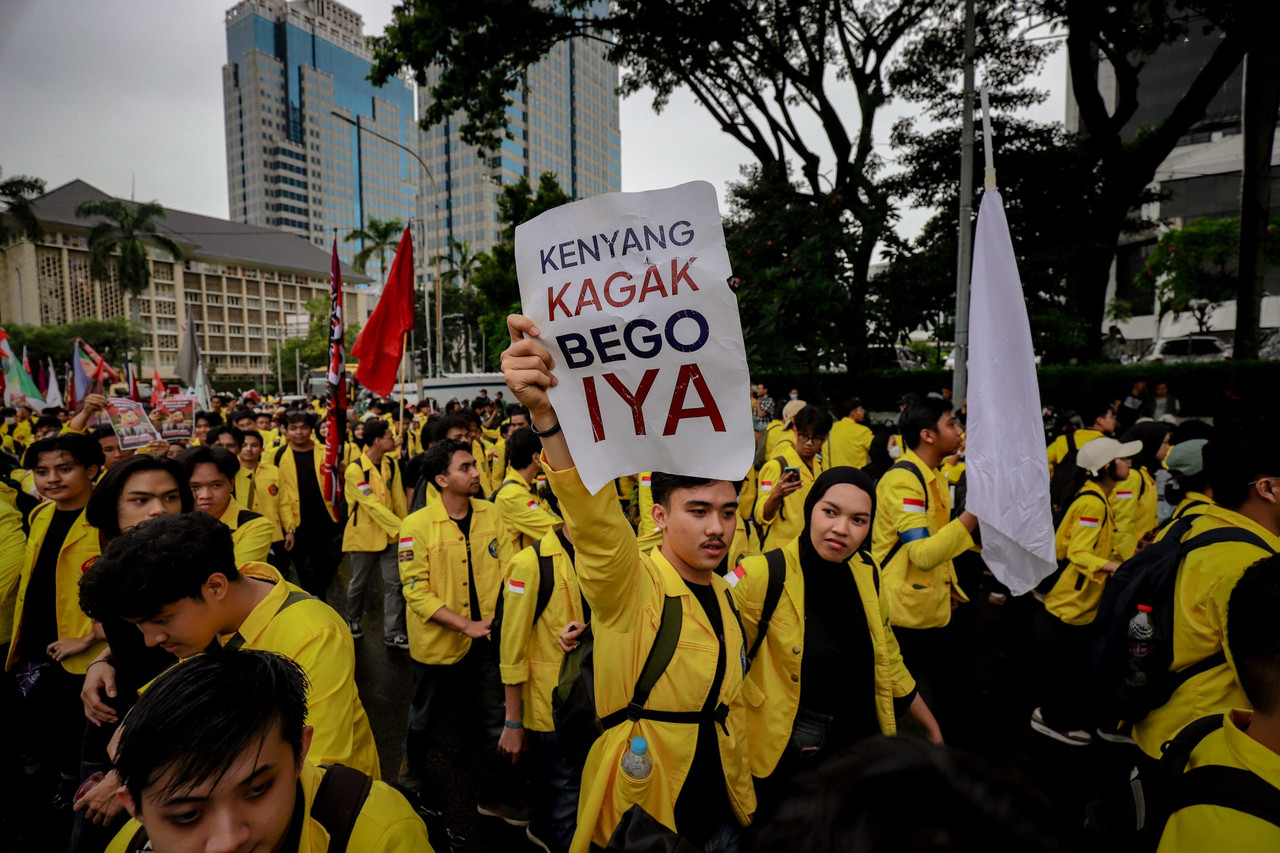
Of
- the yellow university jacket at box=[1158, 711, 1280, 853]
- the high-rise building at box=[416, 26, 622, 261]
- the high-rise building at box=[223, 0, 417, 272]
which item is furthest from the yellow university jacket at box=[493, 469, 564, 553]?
the high-rise building at box=[223, 0, 417, 272]

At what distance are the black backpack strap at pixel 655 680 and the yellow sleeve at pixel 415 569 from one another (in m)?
1.98

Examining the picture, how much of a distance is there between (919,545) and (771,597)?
1.19 m

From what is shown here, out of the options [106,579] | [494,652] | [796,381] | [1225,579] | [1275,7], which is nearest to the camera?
[106,579]

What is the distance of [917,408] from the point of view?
153 inches

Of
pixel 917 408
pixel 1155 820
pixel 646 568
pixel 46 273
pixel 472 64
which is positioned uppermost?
pixel 46 273

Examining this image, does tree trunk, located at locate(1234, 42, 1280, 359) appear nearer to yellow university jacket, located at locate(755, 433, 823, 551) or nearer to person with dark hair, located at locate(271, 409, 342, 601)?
yellow university jacket, located at locate(755, 433, 823, 551)

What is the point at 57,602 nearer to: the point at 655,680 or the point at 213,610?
the point at 213,610

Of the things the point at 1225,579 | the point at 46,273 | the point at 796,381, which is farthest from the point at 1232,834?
the point at 46,273

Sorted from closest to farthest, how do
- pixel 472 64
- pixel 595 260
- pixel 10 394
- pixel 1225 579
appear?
pixel 595 260, pixel 1225 579, pixel 472 64, pixel 10 394

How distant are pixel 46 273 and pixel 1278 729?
Result: 83459mm

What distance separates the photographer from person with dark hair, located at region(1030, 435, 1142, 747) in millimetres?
4094

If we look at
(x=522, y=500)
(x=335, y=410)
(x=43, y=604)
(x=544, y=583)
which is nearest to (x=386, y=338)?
(x=335, y=410)

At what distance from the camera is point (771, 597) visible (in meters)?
2.40

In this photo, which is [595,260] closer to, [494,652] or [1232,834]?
[1232,834]
